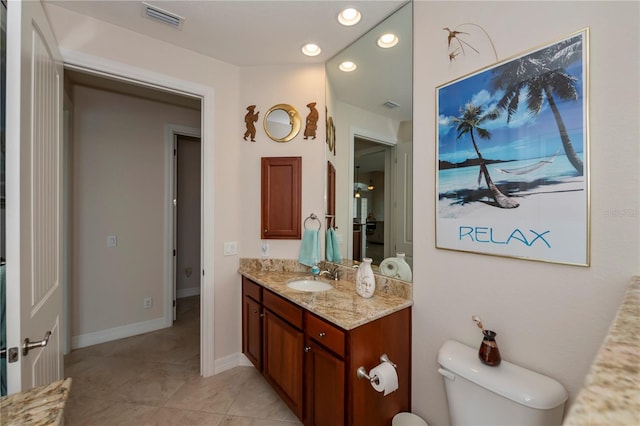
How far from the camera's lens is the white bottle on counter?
1615 millimetres

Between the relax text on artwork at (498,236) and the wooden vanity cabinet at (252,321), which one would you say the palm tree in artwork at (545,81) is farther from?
the wooden vanity cabinet at (252,321)

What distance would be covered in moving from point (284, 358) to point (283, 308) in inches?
12.9

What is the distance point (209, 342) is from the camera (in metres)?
2.26

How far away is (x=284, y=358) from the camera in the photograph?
174cm

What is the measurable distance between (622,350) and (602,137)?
851 millimetres

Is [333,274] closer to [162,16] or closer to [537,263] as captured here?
[537,263]

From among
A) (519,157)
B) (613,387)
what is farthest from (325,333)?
(519,157)

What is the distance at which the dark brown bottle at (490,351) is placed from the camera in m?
1.15

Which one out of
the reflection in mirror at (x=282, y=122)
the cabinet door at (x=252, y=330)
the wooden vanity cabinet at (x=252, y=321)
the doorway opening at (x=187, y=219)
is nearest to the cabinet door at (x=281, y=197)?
the reflection in mirror at (x=282, y=122)

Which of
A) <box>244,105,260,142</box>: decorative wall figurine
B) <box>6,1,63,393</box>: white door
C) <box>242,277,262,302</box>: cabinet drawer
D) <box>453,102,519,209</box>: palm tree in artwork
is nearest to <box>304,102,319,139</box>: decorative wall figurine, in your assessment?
<box>244,105,260,142</box>: decorative wall figurine

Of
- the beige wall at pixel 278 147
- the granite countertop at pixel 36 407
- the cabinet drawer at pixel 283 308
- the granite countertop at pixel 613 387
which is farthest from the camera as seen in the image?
the beige wall at pixel 278 147

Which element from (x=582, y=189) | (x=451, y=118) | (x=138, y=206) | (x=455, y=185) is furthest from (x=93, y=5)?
(x=582, y=189)

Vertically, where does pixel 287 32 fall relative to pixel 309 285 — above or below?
above

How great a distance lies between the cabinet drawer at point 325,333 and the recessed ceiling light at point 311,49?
1898 millimetres
